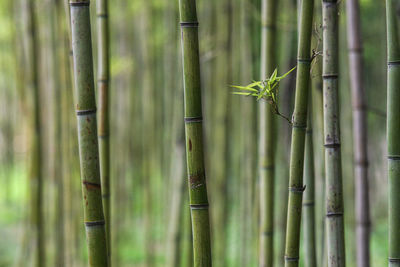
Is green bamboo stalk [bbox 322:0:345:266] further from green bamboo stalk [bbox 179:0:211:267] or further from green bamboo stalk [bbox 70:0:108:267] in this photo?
green bamboo stalk [bbox 70:0:108:267]

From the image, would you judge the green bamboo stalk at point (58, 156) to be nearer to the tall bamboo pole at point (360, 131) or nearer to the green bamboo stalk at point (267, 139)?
the green bamboo stalk at point (267, 139)

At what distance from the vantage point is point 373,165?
4.53m

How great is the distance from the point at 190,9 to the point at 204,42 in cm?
181

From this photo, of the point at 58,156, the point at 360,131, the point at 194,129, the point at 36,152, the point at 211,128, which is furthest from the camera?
the point at 211,128

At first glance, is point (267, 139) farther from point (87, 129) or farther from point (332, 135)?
point (87, 129)

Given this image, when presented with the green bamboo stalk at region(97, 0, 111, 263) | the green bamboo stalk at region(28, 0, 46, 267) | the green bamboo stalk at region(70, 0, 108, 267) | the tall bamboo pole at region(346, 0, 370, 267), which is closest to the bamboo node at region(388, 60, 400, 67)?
the tall bamboo pole at region(346, 0, 370, 267)

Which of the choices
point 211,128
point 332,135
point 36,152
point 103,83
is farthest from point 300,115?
point 211,128

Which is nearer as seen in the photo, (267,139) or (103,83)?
(103,83)

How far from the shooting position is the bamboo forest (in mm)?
910

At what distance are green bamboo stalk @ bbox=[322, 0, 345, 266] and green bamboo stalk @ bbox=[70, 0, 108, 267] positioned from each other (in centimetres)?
43

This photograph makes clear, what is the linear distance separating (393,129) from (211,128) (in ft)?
8.97

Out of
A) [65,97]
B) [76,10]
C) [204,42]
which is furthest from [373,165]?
[76,10]

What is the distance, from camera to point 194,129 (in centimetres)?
90

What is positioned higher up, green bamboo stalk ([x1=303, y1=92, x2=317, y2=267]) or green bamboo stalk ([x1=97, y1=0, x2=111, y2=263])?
green bamboo stalk ([x1=97, y1=0, x2=111, y2=263])
